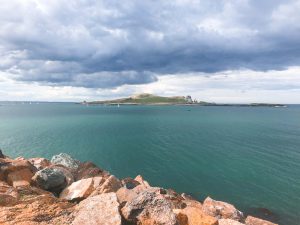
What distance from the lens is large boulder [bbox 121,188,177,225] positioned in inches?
620

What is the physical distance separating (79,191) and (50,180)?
12.8 feet

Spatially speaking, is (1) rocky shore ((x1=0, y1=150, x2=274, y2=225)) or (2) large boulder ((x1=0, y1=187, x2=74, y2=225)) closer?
(2) large boulder ((x1=0, y1=187, x2=74, y2=225))

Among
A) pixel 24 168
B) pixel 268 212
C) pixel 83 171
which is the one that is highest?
pixel 24 168

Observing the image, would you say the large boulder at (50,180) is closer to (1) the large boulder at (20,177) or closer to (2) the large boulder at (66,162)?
(1) the large boulder at (20,177)

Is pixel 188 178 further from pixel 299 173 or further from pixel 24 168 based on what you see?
pixel 24 168

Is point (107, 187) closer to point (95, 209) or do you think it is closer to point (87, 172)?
point (95, 209)

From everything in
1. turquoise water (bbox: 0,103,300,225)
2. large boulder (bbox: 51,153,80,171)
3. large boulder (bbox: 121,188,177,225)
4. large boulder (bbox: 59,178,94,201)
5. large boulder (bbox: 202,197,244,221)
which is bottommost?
turquoise water (bbox: 0,103,300,225)

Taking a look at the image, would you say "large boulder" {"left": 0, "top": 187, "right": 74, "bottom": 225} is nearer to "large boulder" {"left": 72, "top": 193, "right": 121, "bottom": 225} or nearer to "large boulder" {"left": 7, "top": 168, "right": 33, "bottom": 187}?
"large boulder" {"left": 72, "top": 193, "right": 121, "bottom": 225}

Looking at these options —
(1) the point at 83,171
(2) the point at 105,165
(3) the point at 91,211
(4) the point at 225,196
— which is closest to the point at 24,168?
(1) the point at 83,171

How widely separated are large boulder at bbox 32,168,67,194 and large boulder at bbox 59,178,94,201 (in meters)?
1.47

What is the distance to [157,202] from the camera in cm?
1655

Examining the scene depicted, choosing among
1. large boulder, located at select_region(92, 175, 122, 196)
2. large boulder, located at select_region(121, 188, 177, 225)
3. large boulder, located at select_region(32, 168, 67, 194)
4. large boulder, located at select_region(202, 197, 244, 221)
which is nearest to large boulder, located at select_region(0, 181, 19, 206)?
large boulder, located at select_region(32, 168, 67, 194)

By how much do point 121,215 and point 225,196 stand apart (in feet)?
102

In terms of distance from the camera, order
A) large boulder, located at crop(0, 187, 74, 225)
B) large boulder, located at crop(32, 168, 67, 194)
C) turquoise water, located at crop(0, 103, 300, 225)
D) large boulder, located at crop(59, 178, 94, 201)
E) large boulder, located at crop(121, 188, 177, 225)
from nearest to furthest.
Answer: large boulder, located at crop(0, 187, 74, 225) < large boulder, located at crop(121, 188, 177, 225) < large boulder, located at crop(59, 178, 94, 201) < large boulder, located at crop(32, 168, 67, 194) < turquoise water, located at crop(0, 103, 300, 225)
